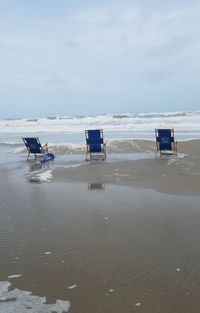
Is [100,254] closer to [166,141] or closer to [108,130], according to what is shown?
[166,141]

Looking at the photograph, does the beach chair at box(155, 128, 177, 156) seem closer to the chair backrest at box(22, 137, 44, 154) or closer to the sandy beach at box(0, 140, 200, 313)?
the sandy beach at box(0, 140, 200, 313)

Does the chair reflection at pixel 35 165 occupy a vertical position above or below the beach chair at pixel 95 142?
below

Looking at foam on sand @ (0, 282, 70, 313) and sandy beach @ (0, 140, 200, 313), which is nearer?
foam on sand @ (0, 282, 70, 313)

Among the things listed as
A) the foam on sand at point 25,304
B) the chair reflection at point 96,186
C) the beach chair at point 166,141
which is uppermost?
the beach chair at point 166,141

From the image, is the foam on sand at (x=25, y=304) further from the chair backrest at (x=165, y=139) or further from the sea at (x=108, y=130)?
the sea at (x=108, y=130)

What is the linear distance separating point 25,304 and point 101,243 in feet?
6.07

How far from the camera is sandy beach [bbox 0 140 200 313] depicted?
3.95m

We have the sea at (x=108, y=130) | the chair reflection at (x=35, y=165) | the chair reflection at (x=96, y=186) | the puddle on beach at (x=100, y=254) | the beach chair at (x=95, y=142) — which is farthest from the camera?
the sea at (x=108, y=130)

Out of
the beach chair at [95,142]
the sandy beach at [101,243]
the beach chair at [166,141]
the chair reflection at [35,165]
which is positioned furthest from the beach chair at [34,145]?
the beach chair at [166,141]

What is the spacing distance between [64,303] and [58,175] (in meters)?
8.12

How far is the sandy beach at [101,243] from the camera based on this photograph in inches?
155

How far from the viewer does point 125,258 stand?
16.3 feet

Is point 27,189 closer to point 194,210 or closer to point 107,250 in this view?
point 194,210

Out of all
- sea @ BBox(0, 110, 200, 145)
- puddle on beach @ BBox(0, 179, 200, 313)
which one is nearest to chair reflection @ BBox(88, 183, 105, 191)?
puddle on beach @ BBox(0, 179, 200, 313)
